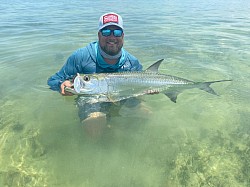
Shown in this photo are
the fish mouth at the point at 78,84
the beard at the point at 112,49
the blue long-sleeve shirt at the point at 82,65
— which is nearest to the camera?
the fish mouth at the point at 78,84

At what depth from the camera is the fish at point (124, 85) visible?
14.4ft

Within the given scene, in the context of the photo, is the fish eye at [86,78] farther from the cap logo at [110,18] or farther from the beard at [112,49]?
the cap logo at [110,18]

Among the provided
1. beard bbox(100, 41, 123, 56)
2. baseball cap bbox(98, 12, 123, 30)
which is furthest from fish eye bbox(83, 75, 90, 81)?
baseball cap bbox(98, 12, 123, 30)

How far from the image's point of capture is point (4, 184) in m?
4.06

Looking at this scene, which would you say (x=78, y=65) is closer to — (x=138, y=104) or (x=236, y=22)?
(x=138, y=104)

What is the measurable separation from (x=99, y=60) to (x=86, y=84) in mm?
1108

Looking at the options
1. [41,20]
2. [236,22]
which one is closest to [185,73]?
[236,22]

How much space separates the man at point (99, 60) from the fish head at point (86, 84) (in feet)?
2.62

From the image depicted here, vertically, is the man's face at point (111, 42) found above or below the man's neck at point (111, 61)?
above

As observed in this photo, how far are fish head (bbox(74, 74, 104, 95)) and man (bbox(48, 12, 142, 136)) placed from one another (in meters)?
0.80

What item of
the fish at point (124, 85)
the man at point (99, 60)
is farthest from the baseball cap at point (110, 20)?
the fish at point (124, 85)

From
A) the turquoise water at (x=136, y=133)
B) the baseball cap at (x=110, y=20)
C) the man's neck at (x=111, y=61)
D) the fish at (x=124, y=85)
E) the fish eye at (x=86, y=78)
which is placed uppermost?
the baseball cap at (x=110, y=20)

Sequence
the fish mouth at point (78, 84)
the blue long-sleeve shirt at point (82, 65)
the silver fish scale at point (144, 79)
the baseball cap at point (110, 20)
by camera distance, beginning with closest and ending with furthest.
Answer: the fish mouth at point (78, 84) < the silver fish scale at point (144, 79) < the baseball cap at point (110, 20) < the blue long-sleeve shirt at point (82, 65)

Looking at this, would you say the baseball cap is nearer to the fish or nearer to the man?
the man
